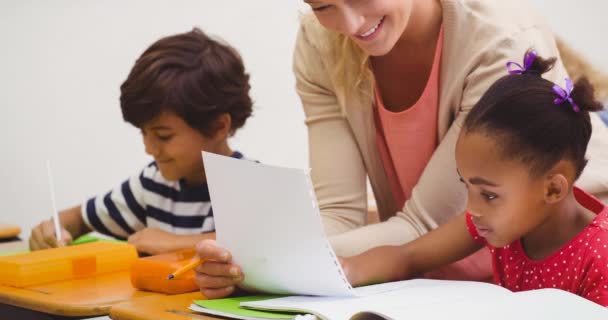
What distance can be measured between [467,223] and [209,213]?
2.31 ft

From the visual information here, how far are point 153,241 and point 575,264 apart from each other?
0.76 metres

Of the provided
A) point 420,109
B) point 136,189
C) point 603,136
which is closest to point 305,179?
point 420,109

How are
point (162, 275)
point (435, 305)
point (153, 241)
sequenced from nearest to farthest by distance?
point (435, 305)
point (162, 275)
point (153, 241)

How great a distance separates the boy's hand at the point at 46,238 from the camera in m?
1.65

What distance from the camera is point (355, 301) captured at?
0.96 meters

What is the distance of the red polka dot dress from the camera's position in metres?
1.04

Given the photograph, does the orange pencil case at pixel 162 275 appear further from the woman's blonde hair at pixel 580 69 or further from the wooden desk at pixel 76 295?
the woman's blonde hair at pixel 580 69

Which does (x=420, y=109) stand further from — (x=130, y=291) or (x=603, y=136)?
(x=130, y=291)

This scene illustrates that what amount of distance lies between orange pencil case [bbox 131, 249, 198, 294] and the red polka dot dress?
0.38m

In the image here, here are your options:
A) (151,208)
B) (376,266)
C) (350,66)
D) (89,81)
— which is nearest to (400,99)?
(350,66)

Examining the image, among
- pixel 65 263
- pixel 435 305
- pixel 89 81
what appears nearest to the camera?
pixel 435 305

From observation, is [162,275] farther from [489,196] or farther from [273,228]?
[489,196]

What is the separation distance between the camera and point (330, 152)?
1484mm

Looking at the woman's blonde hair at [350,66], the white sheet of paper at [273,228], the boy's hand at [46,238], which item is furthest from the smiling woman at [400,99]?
Answer: the boy's hand at [46,238]
